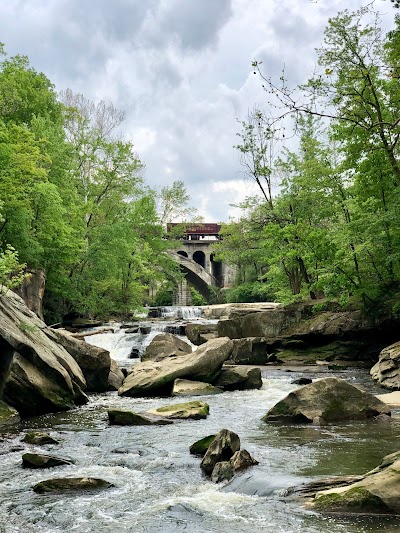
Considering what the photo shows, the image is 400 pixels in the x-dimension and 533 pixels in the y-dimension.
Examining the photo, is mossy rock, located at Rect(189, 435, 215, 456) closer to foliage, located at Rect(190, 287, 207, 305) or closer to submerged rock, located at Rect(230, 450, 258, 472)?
submerged rock, located at Rect(230, 450, 258, 472)

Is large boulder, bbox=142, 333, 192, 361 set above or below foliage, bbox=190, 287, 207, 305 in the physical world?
below

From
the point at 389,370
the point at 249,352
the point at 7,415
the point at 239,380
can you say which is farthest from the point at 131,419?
the point at 249,352

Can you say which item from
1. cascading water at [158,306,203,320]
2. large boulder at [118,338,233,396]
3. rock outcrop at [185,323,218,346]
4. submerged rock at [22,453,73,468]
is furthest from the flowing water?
cascading water at [158,306,203,320]

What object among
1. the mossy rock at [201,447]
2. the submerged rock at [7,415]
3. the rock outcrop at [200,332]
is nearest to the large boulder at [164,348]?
the rock outcrop at [200,332]

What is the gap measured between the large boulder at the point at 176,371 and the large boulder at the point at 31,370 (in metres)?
1.77

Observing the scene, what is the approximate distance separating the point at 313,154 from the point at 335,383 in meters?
17.9

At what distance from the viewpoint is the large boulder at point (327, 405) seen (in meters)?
10.4

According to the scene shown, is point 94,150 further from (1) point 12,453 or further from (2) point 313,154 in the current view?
(1) point 12,453

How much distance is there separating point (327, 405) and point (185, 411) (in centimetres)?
320

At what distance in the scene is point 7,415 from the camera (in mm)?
11234

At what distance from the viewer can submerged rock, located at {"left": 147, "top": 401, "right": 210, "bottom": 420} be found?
11.5 metres

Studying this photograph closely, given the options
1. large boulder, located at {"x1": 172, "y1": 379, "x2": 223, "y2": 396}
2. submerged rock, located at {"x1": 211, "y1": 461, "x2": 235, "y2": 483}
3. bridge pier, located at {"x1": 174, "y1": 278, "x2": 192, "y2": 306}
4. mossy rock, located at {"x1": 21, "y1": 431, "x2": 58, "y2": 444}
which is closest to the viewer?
submerged rock, located at {"x1": 211, "y1": 461, "x2": 235, "y2": 483}

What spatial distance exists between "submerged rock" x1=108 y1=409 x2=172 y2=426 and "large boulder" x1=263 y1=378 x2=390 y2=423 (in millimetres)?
2314

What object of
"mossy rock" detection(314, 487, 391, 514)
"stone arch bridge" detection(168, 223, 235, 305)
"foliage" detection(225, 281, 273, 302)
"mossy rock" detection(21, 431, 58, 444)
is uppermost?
"stone arch bridge" detection(168, 223, 235, 305)
